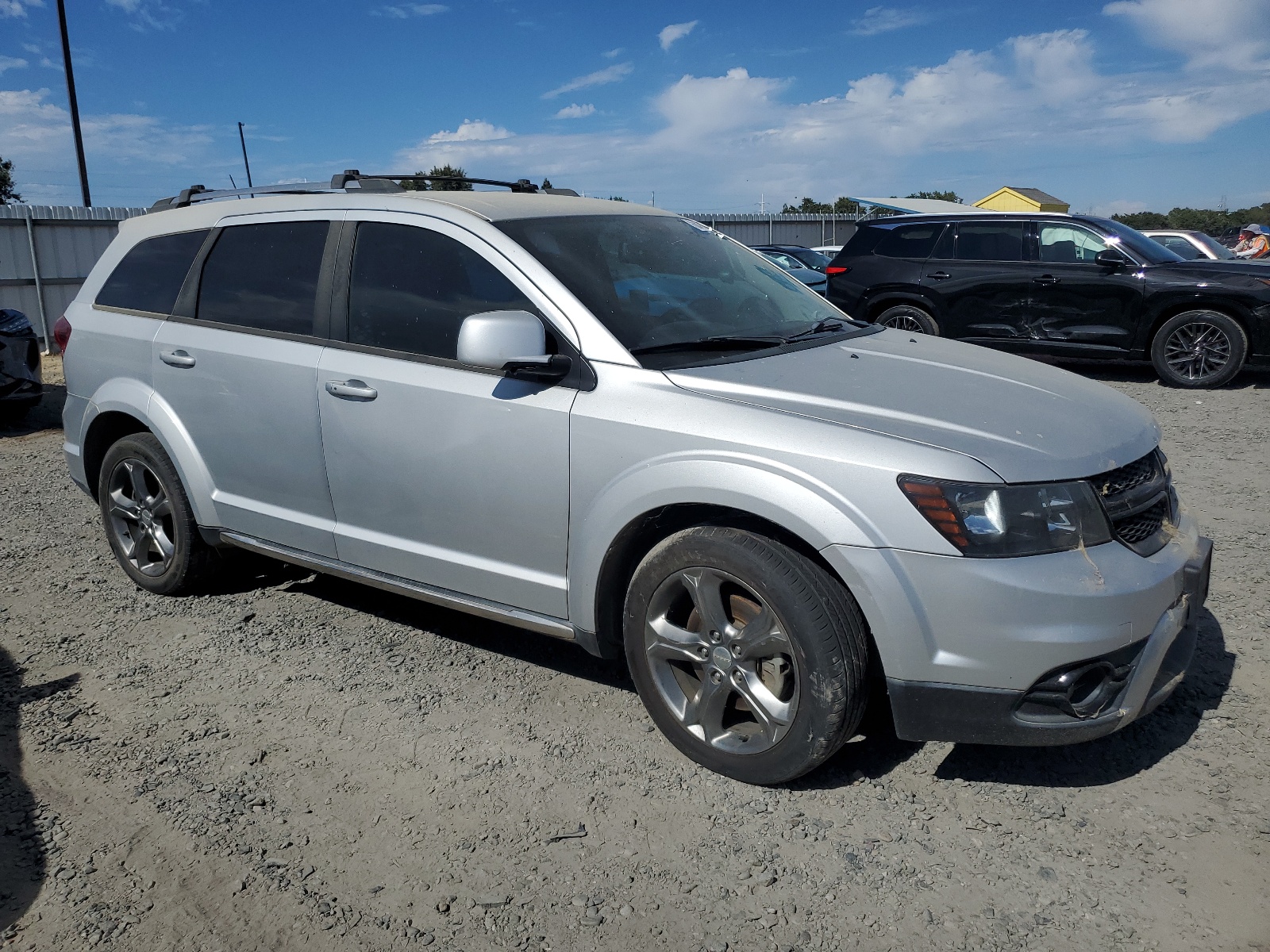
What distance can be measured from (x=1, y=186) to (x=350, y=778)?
1903 inches

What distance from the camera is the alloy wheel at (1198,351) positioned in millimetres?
9969

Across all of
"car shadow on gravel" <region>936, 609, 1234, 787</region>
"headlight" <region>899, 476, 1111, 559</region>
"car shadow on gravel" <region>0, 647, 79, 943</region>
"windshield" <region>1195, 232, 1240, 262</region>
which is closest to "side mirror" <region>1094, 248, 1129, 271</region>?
"windshield" <region>1195, 232, 1240, 262</region>

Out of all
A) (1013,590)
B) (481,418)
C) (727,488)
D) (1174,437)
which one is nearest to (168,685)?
(481,418)

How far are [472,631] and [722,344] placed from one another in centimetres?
179

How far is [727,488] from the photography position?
9.56ft

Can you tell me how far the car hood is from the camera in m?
2.80

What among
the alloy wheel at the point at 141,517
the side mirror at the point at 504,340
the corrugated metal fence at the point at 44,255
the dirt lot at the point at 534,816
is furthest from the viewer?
the corrugated metal fence at the point at 44,255

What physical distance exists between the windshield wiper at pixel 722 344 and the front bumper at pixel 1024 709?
4.18ft

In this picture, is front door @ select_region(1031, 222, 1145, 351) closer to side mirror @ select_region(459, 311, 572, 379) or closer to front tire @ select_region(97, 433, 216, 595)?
side mirror @ select_region(459, 311, 572, 379)

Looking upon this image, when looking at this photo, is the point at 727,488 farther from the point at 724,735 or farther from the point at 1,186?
the point at 1,186

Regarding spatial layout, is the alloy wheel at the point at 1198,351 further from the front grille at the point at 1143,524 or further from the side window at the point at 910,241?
the front grille at the point at 1143,524

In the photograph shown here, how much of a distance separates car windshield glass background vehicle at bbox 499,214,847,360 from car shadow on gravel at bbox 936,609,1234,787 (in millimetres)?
1626

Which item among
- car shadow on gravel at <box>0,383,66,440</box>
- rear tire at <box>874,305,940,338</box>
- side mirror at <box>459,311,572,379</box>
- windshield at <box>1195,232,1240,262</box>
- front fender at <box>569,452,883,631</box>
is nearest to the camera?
front fender at <box>569,452,883,631</box>

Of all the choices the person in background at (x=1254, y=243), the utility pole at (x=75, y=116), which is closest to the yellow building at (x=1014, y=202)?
the person in background at (x=1254, y=243)
